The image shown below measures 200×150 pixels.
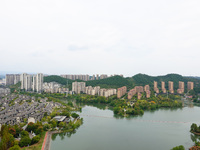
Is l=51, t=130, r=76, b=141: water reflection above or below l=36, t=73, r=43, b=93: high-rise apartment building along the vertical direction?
below

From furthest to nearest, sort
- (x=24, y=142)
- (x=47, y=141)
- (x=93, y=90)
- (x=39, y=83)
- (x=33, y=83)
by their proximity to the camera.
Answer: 1. (x=33, y=83)
2. (x=39, y=83)
3. (x=93, y=90)
4. (x=47, y=141)
5. (x=24, y=142)

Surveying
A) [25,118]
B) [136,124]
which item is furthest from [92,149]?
[25,118]

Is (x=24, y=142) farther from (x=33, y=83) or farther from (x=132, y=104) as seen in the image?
(x=33, y=83)

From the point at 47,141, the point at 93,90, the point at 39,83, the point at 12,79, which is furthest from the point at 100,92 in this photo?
the point at 12,79

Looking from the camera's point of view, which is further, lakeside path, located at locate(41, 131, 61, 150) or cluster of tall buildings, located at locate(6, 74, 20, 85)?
cluster of tall buildings, located at locate(6, 74, 20, 85)

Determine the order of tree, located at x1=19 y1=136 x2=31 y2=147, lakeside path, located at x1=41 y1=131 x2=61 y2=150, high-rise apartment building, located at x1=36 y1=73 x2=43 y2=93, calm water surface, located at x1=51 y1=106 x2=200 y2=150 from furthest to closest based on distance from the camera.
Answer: high-rise apartment building, located at x1=36 y1=73 x2=43 y2=93 < calm water surface, located at x1=51 y1=106 x2=200 y2=150 < lakeside path, located at x1=41 y1=131 x2=61 y2=150 < tree, located at x1=19 y1=136 x2=31 y2=147

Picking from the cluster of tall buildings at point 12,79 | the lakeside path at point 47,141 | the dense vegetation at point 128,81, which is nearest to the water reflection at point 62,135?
the lakeside path at point 47,141

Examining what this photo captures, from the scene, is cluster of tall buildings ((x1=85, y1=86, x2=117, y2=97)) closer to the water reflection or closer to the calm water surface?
the calm water surface

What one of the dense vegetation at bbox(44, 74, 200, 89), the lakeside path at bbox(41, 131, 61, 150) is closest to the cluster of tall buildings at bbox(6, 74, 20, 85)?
the dense vegetation at bbox(44, 74, 200, 89)

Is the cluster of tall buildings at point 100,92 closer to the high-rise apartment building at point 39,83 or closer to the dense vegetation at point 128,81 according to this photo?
the dense vegetation at point 128,81

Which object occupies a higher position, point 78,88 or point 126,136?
point 78,88
